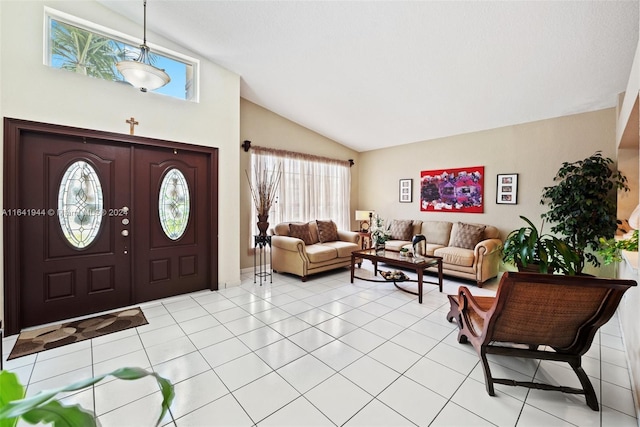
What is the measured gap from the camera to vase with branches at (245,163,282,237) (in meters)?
4.70

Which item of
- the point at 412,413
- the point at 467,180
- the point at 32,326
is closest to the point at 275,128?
the point at 467,180

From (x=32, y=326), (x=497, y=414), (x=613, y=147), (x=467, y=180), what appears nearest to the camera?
(x=497, y=414)

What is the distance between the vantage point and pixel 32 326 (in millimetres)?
2936

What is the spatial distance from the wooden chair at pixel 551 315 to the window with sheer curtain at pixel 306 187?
4037mm

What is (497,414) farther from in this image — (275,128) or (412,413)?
(275,128)

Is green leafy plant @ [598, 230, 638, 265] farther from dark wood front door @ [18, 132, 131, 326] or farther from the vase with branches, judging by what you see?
dark wood front door @ [18, 132, 131, 326]

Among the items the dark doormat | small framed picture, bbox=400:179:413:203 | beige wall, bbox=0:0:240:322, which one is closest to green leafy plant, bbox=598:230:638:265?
small framed picture, bbox=400:179:413:203

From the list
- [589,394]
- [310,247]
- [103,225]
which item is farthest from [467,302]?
[103,225]

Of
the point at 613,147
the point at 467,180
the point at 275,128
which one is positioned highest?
the point at 275,128

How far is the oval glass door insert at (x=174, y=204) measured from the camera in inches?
148

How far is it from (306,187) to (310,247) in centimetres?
146

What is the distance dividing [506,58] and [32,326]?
18.7 ft

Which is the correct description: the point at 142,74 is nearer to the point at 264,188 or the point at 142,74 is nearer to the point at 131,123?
the point at 131,123

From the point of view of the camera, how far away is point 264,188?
16.2 ft
